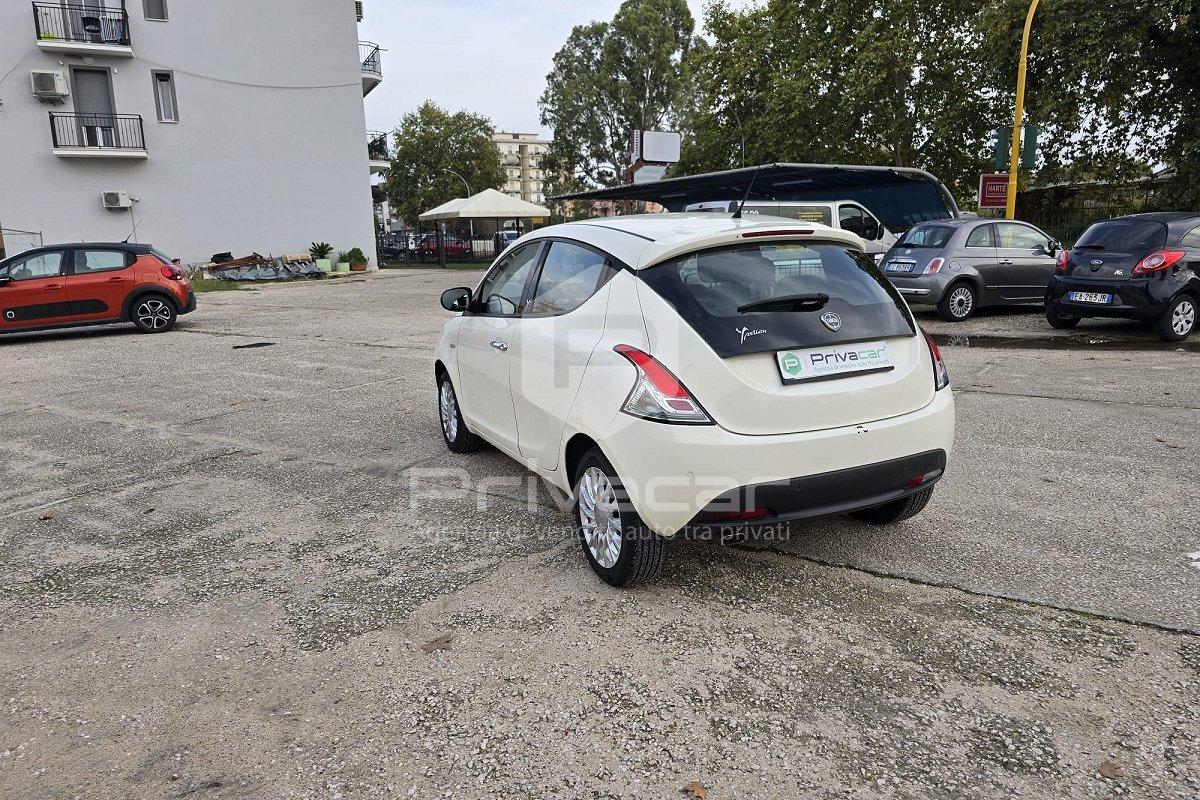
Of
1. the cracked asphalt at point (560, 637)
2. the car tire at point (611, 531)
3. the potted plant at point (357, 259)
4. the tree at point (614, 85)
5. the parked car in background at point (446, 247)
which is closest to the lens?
the cracked asphalt at point (560, 637)

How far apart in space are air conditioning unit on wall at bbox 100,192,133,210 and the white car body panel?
26.6 meters

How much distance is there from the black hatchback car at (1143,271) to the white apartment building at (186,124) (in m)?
26.2

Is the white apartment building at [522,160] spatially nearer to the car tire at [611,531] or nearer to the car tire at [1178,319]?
the car tire at [1178,319]

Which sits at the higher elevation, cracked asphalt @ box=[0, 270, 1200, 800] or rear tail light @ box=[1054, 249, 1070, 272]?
rear tail light @ box=[1054, 249, 1070, 272]

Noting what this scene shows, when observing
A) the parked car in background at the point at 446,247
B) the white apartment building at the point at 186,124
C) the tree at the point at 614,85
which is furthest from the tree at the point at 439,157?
the white apartment building at the point at 186,124

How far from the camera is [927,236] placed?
497 inches

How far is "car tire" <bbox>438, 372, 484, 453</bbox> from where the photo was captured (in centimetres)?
560

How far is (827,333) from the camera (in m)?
3.40

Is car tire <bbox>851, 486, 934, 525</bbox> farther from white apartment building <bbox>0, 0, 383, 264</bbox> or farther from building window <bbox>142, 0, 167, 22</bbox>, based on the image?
building window <bbox>142, 0, 167, 22</bbox>

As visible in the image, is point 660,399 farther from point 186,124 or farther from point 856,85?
point 186,124

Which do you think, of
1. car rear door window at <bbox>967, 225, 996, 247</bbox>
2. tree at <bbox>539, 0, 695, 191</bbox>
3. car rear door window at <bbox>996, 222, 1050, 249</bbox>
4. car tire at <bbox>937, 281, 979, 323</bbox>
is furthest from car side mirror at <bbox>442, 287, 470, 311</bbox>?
tree at <bbox>539, 0, 695, 191</bbox>

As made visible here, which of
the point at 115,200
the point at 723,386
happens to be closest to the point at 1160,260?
the point at 723,386

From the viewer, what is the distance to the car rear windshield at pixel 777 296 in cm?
330

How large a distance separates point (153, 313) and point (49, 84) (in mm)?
15215
